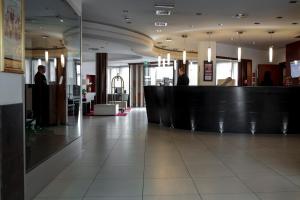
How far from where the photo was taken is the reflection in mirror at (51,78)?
3738 mm

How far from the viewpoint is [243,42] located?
46.3 feet

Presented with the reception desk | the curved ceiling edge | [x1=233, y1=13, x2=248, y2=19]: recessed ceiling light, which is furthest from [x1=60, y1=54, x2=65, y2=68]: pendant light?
[x1=233, y1=13, x2=248, y2=19]: recessed ceiling light

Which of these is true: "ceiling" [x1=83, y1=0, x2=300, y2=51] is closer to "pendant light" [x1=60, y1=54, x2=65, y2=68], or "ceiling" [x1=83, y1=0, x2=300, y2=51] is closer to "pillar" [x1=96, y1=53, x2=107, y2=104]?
"pendant light" [x1=60, y1=54, x2=65, y2=68]

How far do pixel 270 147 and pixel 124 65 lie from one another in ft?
57.0

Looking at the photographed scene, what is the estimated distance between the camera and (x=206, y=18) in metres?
9.45

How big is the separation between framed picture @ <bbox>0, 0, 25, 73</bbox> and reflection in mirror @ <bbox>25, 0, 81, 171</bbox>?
312mm

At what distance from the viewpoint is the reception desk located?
802 cm

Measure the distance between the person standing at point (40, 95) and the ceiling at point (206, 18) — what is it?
3741 mm

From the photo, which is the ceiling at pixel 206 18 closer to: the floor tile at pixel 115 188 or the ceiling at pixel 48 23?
the ceiling at pixel 48 23

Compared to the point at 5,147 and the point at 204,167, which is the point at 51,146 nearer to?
the point at 5,147

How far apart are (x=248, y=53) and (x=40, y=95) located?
43.8ft

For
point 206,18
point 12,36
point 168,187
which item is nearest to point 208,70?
point 206,18

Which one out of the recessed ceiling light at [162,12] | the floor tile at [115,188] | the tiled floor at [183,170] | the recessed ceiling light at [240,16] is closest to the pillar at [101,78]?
the recessed ceiling light at [162,12]

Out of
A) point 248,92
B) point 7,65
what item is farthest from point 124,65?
point 7,65
